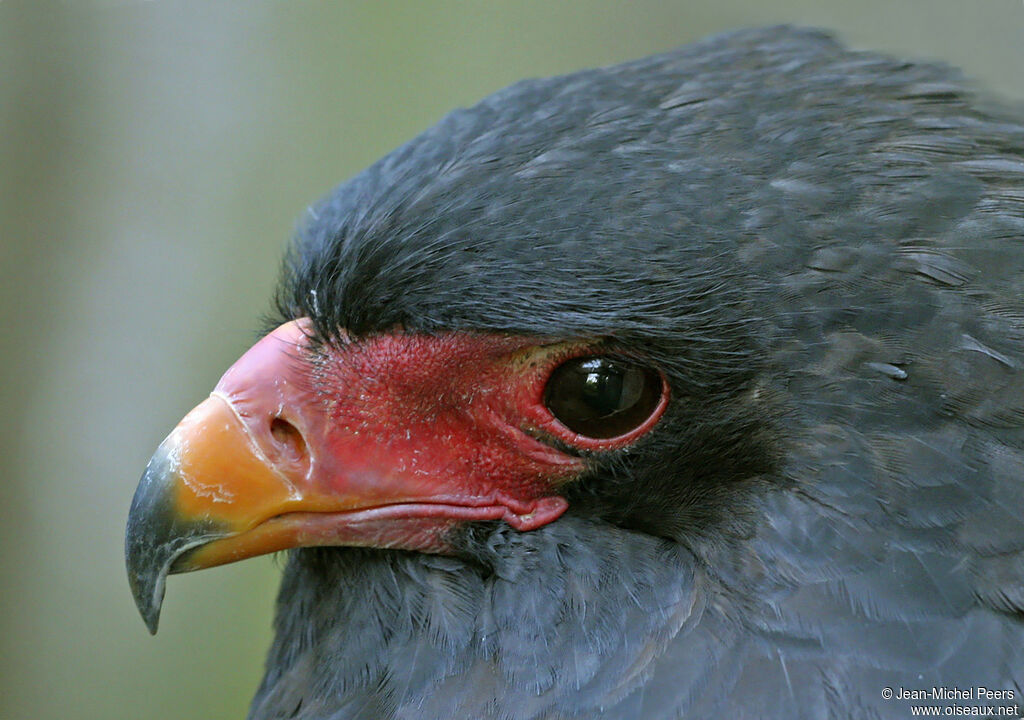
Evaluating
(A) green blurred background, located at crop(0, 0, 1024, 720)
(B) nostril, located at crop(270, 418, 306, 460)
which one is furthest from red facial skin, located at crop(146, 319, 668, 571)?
(A) green blurred background, located at crop(0, 0, 1024, 720)

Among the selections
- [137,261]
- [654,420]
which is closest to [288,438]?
[654,420]

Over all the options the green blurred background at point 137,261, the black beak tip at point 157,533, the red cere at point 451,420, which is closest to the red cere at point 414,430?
the red cere at point 451,420

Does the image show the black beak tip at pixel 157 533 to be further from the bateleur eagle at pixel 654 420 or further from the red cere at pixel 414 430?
the red cere at pixel 414 430

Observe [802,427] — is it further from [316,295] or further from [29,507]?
[29,507]

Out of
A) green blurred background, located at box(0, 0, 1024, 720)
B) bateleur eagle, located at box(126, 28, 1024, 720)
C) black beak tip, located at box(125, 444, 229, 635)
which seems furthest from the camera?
green blurred background, located at box(0, 0, 1024, 720)

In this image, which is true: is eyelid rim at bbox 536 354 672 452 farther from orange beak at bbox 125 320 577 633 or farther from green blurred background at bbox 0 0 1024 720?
green blurred background at bbox 0 0 1024 720

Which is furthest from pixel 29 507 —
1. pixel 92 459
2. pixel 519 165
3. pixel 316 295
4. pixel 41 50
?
pixel 519 165
